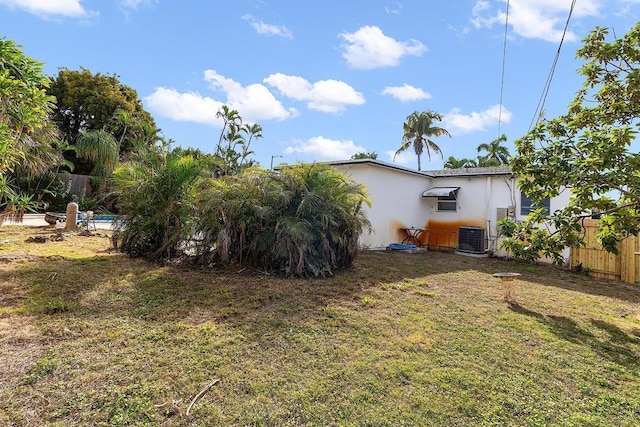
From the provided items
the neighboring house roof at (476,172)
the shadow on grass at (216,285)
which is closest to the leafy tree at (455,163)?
the neighboring house roof at (476,172)

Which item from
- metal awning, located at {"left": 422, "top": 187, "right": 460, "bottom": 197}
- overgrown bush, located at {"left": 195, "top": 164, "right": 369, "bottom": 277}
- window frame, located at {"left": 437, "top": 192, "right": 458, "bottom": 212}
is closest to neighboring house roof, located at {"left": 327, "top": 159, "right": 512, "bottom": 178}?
metal awning, located at {"left": 422, "top": 187, "right": 460, "bottom": 197}

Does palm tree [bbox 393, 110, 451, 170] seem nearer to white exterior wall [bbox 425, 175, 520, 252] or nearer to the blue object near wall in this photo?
white exterior wall [bbox 425, 175, 520, 252]

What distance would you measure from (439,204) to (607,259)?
524cm

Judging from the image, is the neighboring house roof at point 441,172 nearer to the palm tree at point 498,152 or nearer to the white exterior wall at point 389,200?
the white exterior wall at point 389,200

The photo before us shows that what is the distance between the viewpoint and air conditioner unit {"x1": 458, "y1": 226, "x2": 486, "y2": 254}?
34.7 ft

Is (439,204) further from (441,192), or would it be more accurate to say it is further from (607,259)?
(607,259)

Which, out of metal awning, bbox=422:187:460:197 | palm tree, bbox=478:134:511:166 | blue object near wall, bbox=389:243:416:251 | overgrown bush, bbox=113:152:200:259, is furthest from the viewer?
palm tree, bbox=478:134:511:166

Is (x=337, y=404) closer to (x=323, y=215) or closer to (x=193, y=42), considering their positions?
(x=323, y=215)

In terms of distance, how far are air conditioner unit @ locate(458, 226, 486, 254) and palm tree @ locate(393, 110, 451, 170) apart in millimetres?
15956

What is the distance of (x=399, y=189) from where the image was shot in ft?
37.0

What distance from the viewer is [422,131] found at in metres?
25.3

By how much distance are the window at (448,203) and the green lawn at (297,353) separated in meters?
6.47

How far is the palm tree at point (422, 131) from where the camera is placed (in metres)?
25.1

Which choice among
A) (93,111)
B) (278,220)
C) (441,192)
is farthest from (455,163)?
(93,111)
